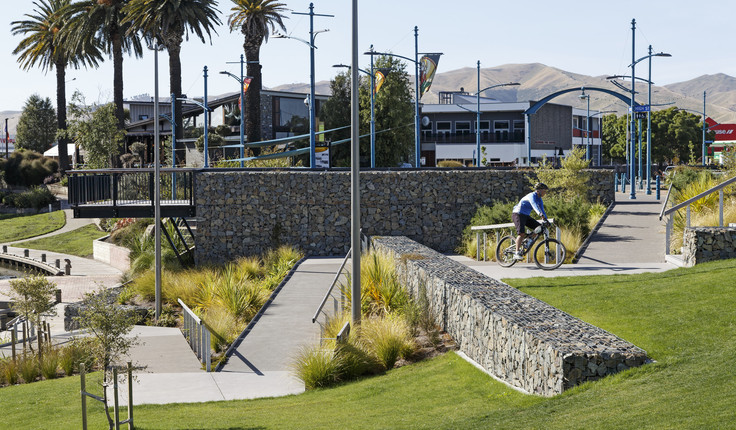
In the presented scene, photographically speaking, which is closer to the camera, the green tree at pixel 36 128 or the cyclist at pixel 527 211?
the cyclist at pixel 527 211

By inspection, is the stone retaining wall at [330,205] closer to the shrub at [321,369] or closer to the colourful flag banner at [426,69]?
the colourful flag banner at [426,69]

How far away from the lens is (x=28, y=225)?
59281 millimetres

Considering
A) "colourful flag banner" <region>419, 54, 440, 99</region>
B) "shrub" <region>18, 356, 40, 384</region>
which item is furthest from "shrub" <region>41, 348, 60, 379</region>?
"colourful flag banner" <region>419, 54, 440, 99</region>

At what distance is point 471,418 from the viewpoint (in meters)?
9.14

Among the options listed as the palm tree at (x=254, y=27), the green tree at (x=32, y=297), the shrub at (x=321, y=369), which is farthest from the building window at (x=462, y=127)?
the shrub at (x=321, y=369)

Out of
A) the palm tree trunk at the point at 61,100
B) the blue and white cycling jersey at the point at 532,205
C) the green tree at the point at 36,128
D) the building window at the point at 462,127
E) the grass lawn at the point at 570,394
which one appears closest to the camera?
the grass lawn at the point at 570,394

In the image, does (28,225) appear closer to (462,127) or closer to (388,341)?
(462,127)

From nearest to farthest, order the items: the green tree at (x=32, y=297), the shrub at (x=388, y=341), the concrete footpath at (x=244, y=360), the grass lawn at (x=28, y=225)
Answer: the shrub at (x=388, y=341) < the concrete footpath at (x=244, y=360) < the green tree at (x=32, y=297) < the grass lawn at (x=28, y=225)

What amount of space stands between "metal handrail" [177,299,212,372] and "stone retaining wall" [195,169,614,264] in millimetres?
9980

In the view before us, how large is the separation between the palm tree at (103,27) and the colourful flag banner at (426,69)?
73.6 ft

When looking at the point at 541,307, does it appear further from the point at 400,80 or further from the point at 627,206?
the point at 400,80

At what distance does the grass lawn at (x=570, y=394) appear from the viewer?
25.9 feet

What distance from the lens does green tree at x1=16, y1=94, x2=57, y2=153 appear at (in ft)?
346

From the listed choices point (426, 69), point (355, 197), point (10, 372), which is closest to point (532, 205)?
point (355, 197)
